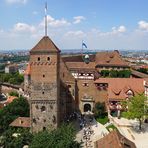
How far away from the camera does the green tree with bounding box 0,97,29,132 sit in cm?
6166

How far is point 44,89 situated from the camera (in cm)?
5681

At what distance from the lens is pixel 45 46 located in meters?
57.1

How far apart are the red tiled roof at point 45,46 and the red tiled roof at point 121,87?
17259 millimetres

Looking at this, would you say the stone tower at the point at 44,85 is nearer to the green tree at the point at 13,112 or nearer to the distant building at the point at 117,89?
the green tree at the point at 13,112

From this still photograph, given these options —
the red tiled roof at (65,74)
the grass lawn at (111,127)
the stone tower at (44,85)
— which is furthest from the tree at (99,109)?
the stone tower at (44,85)

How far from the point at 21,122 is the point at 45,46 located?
15.5 meters

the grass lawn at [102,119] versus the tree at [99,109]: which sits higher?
the tree at [99,109]

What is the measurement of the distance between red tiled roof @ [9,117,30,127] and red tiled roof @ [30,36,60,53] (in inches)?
554

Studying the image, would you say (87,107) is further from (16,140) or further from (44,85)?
(16,140)

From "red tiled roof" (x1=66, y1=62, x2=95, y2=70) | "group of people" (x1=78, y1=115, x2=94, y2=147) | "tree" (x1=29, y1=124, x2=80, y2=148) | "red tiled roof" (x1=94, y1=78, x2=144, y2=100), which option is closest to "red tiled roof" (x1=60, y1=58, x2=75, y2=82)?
"red tiled roof" (x1=66, y1=62, x2=95, y2=70)

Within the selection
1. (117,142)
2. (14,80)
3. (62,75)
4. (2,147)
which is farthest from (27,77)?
(117,142)

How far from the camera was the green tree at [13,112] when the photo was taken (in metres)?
61.7

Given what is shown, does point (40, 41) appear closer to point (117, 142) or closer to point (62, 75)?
point (62, 75)

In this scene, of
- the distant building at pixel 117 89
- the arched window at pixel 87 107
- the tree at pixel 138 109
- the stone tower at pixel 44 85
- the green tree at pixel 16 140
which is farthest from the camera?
the arched window at pixel 87 107
